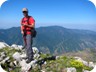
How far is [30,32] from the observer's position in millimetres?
10797

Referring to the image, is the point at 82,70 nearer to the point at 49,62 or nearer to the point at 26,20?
the point at 49,62

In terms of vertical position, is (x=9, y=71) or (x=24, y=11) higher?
(x=24, y=11)

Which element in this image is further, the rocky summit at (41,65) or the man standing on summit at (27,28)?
the man standing on summit at (27,28)

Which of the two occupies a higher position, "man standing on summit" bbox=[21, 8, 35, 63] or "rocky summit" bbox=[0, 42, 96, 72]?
"man standing on summit" bbox=[21, 8, 35, 63]

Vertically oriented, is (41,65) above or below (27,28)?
below

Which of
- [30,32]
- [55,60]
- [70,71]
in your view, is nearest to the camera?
[70,71]

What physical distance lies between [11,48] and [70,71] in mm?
5965

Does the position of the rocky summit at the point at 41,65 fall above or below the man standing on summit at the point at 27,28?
below

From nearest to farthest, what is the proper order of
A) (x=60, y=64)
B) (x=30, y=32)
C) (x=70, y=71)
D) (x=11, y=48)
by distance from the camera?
(x=70, y=71), (x=30, y=32), (x=60, y=64), (x=11, y=48)

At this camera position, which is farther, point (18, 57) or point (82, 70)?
point (18, 57)

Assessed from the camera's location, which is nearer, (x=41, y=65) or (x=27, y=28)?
(x=27, y=28)

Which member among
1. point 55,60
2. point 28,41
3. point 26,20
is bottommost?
point 55,60

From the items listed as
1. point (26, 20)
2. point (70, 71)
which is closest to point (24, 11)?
point (26, 20)

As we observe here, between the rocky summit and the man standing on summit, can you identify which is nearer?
the rocky summit
